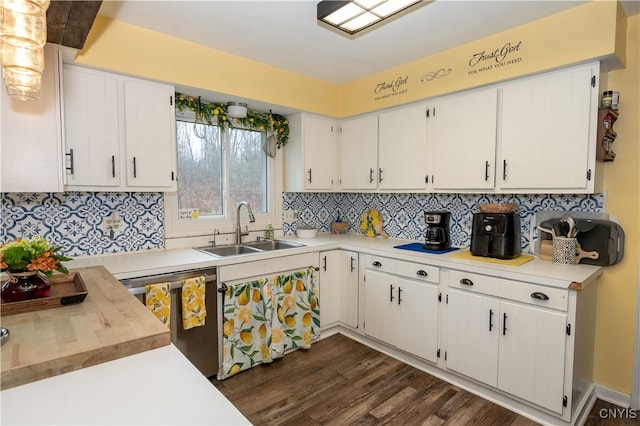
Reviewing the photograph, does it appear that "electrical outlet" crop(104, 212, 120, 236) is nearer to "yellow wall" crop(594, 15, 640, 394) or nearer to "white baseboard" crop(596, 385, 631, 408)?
"yellow wall" crop(594, 15, 640, 394)

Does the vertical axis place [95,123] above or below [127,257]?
above

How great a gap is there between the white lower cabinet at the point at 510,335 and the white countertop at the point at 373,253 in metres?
0.07

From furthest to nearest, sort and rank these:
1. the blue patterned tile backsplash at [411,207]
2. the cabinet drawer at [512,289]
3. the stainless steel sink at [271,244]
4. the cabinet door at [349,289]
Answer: the stainless steel sink at [271,244] < the cabinet door at [349,289] < the blue patterned tile backsplash at [411,207] < the cabinet drawer at [512,289]

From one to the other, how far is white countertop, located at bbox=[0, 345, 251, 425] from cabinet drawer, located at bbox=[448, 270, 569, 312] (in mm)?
1942

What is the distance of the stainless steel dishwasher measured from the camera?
2244mm

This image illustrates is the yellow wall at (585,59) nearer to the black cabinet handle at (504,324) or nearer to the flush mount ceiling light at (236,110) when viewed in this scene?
the flush mount ceiling light at (236,110)

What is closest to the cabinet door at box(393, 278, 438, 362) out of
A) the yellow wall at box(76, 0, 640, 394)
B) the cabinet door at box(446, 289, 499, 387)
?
the cabinet door at box(446, 289, 499, 387)

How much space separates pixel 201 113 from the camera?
2.97m

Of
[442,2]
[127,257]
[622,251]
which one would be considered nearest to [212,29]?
[442,2]

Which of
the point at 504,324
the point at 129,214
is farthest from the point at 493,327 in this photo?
the point at 129,214

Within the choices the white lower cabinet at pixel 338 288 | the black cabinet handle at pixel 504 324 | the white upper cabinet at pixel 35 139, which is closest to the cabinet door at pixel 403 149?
the white lower cabinet at pixel 338 288

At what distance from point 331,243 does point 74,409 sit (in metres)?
2.55

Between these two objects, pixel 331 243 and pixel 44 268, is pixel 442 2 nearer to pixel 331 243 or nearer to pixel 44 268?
pixel 331 243

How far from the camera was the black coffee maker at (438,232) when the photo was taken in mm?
2869
